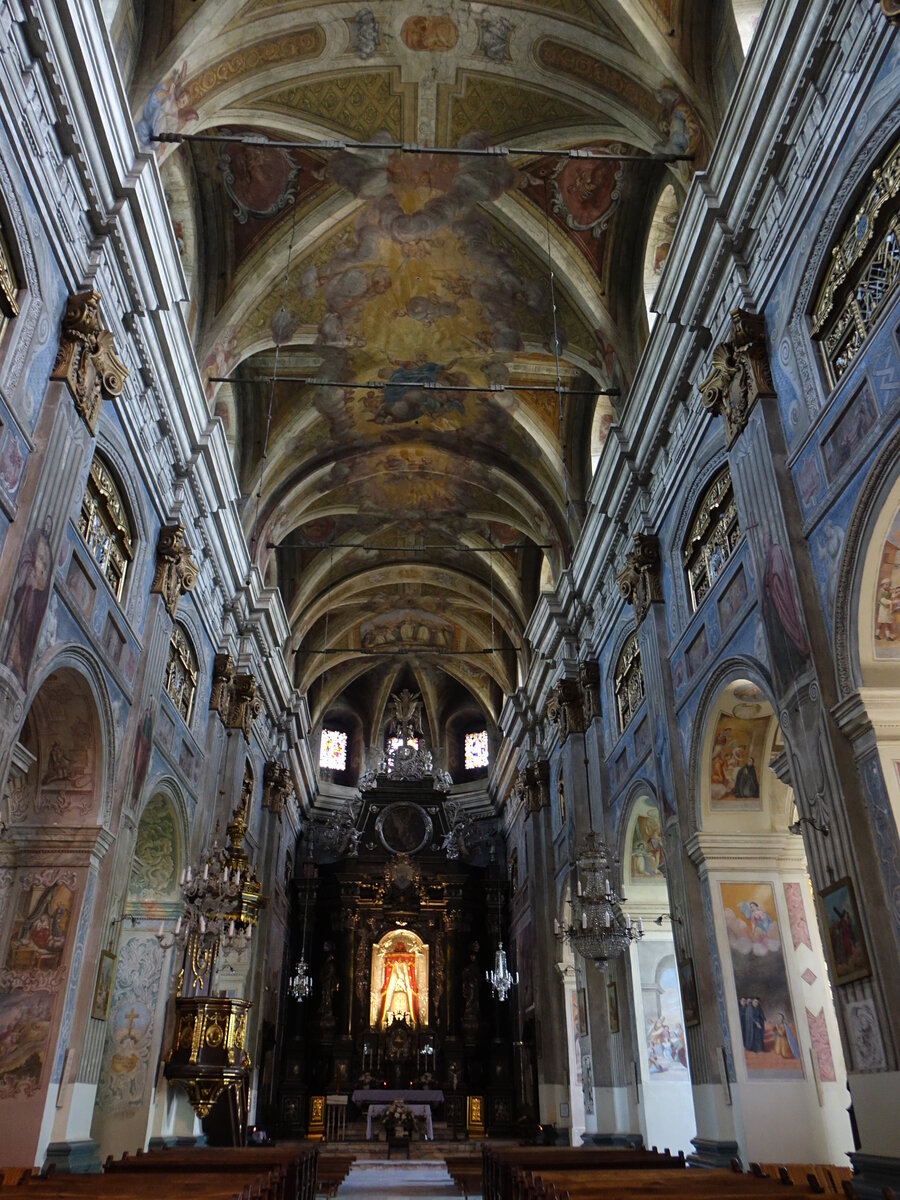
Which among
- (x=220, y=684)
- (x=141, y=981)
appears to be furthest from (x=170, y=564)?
(x=141, y=981)

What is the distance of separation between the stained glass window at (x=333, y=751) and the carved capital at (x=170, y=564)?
17.3 metres

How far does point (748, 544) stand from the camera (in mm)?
9297

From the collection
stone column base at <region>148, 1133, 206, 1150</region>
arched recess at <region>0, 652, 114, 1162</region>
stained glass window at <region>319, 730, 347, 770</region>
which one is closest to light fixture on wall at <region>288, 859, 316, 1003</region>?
stained glass window at <region>319, 730, 347, 770</region>

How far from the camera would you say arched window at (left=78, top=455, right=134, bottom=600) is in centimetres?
1013

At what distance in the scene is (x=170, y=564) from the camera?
12422 mm

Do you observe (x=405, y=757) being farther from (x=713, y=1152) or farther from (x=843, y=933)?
(x=843, y=933)

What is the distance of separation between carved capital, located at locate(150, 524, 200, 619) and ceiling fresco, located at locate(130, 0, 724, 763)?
2794mm

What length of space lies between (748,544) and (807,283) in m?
2.45

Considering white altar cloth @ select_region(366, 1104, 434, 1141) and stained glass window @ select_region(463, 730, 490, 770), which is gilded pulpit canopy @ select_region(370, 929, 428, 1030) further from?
stained glass window @ select_region(463, 730, 490, 770)

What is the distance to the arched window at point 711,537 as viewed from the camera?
10.5m

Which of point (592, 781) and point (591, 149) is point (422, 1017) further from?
point (591, 149)

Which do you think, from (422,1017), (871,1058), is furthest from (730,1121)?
(422,1017)

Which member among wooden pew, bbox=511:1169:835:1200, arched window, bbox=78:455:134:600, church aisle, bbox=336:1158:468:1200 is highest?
arched window, bbox=78:455:134:600

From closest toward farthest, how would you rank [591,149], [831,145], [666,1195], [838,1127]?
[666,1195] < [831,145] < [838,1127] < [591,149]
